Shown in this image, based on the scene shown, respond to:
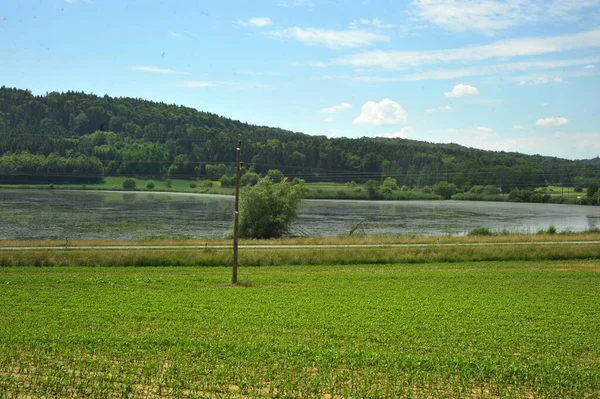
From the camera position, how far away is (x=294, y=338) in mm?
16875

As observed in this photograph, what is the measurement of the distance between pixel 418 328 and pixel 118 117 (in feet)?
543

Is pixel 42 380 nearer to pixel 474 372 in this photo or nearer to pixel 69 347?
pixel 69 347

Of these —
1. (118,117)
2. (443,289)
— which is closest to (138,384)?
(443,289)

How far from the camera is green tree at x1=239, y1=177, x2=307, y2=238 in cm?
6169

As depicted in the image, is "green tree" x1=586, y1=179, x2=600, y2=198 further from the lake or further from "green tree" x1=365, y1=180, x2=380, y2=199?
"green tree" x1=365, y1=180, x2=380, y2=199

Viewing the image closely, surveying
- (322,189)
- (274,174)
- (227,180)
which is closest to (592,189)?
(322,189)

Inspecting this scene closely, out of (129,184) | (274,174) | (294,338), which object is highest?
(274,174)

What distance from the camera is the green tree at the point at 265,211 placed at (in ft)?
202

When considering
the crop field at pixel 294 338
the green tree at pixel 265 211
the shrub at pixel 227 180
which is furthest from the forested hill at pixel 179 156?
the crop field at pixel 294 338

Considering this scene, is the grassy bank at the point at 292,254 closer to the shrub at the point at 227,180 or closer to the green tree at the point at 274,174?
the green tree at the point at 274,174

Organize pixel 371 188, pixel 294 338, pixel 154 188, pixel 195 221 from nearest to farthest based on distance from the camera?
pixel 294 338 → pixel 195 221 → pixel 371 188 → pixel 154 188

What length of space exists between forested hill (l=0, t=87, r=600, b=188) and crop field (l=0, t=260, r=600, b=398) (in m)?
105

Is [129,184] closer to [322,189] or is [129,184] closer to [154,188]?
[154,188]

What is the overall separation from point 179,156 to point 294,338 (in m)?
132
